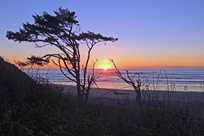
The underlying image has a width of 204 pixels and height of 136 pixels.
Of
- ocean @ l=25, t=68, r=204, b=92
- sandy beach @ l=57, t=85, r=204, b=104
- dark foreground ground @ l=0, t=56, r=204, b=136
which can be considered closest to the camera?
dark foreground ground @ l=0, t=56, r=204, b=136

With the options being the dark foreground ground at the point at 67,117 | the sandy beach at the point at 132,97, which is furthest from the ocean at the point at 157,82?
the dark foreground ground at the point at 67,117

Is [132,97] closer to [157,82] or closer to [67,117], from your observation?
[157,82]

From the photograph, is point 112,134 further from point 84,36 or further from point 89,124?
point 84,36

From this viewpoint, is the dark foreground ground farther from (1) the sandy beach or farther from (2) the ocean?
(2) the ocean

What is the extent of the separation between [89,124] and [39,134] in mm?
1155

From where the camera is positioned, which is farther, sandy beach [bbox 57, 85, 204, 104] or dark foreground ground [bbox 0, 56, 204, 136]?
sandy beach [bbox 57, 85, 204, 104]

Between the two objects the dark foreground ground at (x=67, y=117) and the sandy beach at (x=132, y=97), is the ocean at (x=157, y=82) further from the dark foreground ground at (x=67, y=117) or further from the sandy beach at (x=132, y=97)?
the dark foreground ground at (x=67, y=117)

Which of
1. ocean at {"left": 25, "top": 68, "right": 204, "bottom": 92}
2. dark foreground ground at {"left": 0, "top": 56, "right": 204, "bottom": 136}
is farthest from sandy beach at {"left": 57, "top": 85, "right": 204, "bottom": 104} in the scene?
dark foreground ground at {"left": 0, "top": 56, "right": 204, "bottom": 136}

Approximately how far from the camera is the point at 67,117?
7.05 m

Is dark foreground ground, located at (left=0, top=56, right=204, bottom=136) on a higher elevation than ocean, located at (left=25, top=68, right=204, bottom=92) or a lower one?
lower

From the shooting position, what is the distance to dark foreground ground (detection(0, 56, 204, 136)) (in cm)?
626

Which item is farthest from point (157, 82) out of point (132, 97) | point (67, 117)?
→ point (132, 97)

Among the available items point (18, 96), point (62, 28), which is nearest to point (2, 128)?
point (18, 96)

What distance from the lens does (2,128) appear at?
5.80 m
